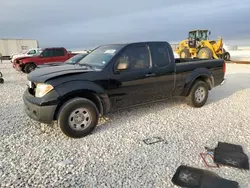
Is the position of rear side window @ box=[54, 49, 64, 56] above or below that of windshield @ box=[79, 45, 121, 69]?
above

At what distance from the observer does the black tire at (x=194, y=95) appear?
543cm

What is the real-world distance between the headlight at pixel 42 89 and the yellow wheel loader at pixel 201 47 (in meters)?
16.0

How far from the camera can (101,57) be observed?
449 cm

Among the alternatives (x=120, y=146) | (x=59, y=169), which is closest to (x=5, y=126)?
(x=59, y=169)

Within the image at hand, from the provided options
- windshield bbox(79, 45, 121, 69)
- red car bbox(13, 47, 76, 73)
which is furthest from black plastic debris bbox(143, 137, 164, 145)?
red car bbox(13, 47, 76, 73)

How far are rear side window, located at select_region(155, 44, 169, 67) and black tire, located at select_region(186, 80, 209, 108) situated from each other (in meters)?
1.19

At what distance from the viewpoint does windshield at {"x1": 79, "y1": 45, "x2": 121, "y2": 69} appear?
4.20 meters

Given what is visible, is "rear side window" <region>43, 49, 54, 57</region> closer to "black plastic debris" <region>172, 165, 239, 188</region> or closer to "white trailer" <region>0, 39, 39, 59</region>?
"black plastic debris" <region>172, 165, 239, 188</region>

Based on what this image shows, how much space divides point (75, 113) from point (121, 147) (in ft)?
3.50

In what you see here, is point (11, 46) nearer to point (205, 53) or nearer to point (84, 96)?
point (205, 53)

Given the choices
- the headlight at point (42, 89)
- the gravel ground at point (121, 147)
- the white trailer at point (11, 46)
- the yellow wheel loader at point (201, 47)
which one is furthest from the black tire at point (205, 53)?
the white trailer at point (11, 46)

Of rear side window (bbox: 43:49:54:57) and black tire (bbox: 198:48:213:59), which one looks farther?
black tire (bbox: 198:48:213:59)

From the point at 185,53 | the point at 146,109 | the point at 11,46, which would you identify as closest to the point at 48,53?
the point at 146,109

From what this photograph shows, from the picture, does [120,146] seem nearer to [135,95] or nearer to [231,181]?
[135,95]
